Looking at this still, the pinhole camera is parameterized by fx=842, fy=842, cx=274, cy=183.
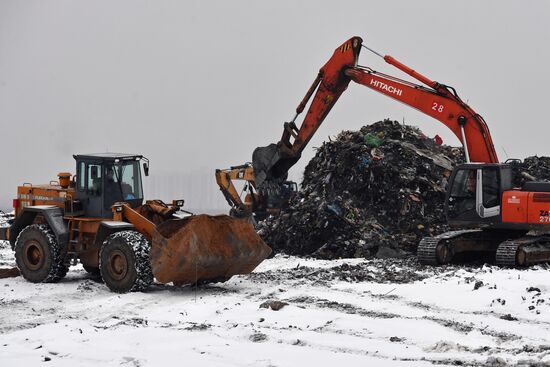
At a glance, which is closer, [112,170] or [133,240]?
[133,240]

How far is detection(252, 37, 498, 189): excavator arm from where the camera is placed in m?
16.9

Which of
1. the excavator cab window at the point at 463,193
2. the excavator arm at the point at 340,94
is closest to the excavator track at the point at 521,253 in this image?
the excavator cab window at the point at 463,193

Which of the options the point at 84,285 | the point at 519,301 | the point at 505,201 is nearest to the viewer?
the point at 519,301

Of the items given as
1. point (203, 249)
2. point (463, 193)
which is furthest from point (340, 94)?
point (203, 249)

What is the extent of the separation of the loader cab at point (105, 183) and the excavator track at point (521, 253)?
6597 millimetres

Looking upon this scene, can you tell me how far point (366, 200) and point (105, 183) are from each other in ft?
21.9

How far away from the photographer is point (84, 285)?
48.0 feet

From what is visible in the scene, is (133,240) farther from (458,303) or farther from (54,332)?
(458,303)

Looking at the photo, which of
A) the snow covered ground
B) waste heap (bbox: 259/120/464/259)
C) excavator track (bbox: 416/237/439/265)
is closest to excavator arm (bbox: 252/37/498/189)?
waste heap (bbox: 259/120/464/259)

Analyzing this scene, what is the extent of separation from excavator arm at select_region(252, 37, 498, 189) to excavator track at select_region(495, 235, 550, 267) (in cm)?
216

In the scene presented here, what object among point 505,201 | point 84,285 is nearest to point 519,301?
point 505,201

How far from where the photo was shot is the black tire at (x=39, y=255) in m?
15.2

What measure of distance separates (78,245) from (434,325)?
23.5 ft

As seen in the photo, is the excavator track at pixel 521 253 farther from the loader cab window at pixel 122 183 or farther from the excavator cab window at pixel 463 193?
the loader cab window at pixel 122 183
